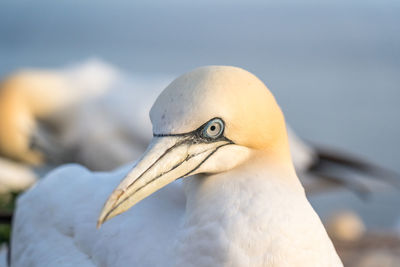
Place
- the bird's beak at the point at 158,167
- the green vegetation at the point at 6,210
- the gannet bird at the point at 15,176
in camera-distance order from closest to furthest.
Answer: the bird's beak at the point at 158,167 < the green vegetation at the point at 6,210 < the gannet bird at the point at 15,176

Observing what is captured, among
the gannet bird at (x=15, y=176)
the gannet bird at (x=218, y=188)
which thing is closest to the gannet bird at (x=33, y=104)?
the gannet bird at (x=15, y=176)

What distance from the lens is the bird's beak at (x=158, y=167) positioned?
1.75 meters

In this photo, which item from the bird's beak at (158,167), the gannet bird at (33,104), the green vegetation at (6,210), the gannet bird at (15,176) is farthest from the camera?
the gannet bird at (33,104)

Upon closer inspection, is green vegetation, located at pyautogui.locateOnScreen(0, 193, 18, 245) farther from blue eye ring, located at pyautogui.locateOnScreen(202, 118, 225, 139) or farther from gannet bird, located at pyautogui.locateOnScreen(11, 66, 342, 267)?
blue eye ring, located at pyautogui.locateOnScreen(202, 118, 225, 139)

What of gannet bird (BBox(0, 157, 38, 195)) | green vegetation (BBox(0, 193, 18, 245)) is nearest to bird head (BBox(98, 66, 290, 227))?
green vegetation (BBox(0, 193, 18, 245))

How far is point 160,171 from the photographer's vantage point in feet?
5.89

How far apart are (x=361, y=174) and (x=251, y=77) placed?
5347 mm

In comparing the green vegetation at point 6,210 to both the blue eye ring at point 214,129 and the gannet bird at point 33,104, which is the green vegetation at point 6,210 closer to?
the blue eye ring at point 214,129

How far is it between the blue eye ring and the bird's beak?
27mm

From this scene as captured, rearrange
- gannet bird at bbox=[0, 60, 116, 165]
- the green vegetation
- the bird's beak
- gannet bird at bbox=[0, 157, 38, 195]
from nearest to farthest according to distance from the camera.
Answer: the bird's beak < the green vegetation < gannet bird at bbox=[0, 157, 38, 195] < gannet bird at bbox=[0, 60, 116, 165]

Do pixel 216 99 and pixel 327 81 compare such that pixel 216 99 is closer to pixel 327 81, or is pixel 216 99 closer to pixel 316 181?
pixel 316 181

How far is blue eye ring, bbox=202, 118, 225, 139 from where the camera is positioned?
71.3 inches

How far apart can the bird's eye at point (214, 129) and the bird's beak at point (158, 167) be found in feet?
0.09

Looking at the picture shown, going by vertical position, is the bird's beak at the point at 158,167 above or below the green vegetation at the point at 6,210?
above
